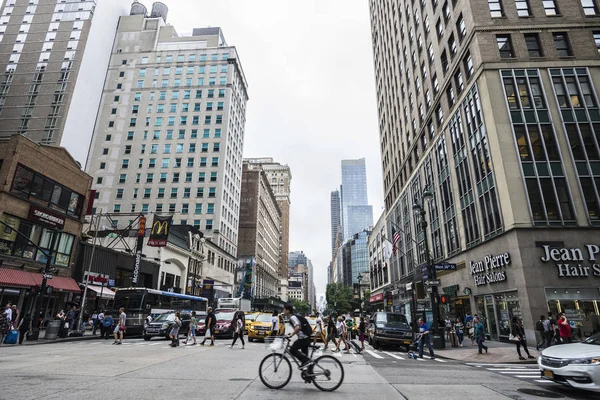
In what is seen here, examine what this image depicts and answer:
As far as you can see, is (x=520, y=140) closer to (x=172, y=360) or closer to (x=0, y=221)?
(x=172, y=360)

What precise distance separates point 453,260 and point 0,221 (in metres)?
34.9

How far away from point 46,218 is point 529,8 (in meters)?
41.0

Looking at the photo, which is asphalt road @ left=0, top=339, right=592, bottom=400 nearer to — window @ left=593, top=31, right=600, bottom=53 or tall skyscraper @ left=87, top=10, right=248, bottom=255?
window @ left=593, top=31, right=600, bottom=53

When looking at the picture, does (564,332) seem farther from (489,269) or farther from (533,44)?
(533,44)

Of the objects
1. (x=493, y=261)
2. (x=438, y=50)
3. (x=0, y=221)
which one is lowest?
(x=493, y=261)

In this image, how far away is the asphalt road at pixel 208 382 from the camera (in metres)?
6.85

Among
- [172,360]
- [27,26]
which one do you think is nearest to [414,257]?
[172,360]

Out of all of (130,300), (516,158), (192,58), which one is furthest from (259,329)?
(192,58)

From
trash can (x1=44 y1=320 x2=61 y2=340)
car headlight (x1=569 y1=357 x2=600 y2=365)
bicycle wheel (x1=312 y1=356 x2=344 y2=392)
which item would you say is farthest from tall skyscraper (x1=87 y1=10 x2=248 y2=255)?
car headlight (x1=569 y1=357 x2=600 y2=365)

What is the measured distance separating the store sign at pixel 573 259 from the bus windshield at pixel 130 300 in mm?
27431

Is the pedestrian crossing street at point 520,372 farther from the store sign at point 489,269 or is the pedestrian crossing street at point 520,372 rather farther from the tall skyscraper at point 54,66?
the tall skyscraper at point 54,66

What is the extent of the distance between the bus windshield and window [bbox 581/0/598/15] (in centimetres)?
4067

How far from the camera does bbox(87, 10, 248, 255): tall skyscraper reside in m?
67.9

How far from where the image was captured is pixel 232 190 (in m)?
76.3
